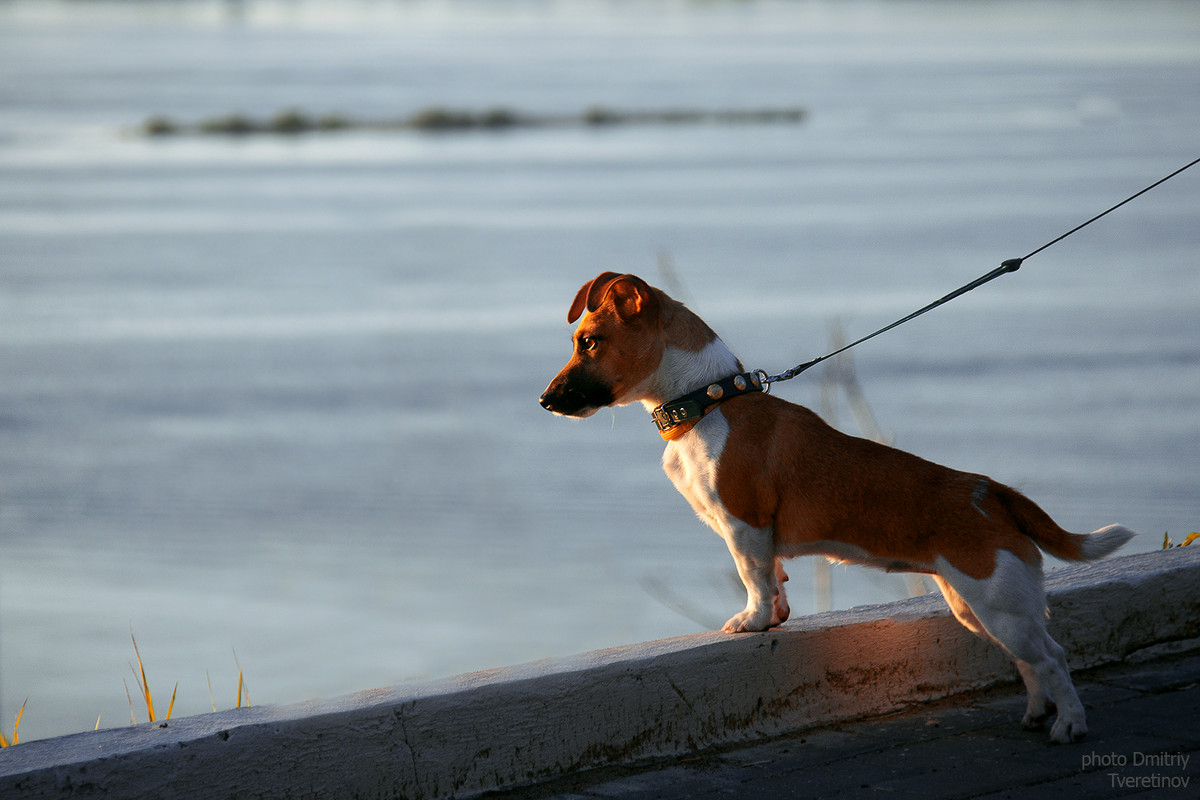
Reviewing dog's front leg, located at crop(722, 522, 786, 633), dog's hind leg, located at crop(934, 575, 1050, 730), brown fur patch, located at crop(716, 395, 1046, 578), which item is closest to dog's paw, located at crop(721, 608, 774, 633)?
dog's front leg, located at crop(722, 522, 786, 633)

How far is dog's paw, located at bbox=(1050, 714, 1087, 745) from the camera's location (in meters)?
4.10

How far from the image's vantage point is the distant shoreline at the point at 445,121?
73.2 m

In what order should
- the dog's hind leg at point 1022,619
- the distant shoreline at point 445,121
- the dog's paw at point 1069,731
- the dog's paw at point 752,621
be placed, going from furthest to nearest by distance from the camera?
the distant shoreline at point 445,121
the dog's paw at point 752,621
the dog's paw at point 1069,731
the dog's hind leg at point 1022,619

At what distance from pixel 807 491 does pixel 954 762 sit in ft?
3.03

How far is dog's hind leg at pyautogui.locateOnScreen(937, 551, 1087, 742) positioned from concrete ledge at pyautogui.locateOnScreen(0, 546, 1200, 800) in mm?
511

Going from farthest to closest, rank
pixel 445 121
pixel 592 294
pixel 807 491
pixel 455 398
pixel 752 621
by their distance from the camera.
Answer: pixel 445 121 < pixel 455 398 < pixel 752 621 < pixel 592 294 < pixel 807 491

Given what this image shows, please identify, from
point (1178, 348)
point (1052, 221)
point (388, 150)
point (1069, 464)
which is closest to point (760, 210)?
point (1052, 221)

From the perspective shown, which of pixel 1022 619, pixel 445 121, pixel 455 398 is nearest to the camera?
pixel 1022 619

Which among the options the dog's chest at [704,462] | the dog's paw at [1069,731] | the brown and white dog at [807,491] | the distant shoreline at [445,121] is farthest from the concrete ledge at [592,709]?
the distant shoreline at [445,121]

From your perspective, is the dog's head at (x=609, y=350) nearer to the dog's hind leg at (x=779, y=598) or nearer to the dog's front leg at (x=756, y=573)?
the dog's front leg at (x=756, y=573)

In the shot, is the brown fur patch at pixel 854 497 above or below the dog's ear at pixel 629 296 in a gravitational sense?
below

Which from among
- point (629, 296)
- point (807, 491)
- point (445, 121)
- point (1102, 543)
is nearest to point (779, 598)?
point (807, 491)

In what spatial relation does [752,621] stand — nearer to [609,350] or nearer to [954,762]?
[954,762]

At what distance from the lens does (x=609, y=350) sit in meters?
4.14
